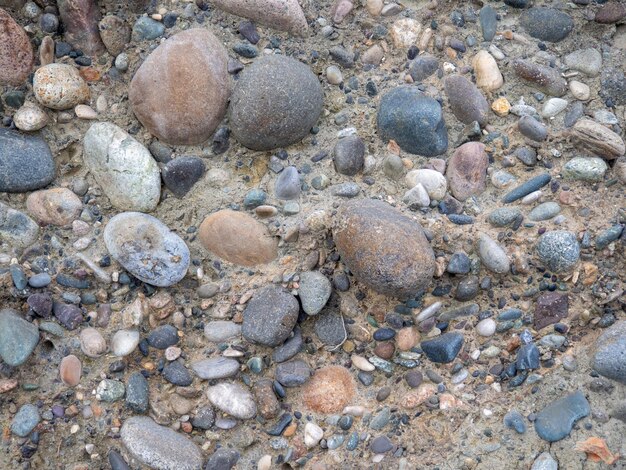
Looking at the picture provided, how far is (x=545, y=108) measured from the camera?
7.96 ft

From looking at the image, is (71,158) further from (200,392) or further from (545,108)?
(545,108)

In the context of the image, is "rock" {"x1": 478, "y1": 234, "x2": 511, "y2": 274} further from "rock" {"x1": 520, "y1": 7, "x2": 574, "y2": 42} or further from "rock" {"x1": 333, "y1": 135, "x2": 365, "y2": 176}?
"rock" {"x1": 520, "y1": 7, "x2": 574, "y2": 42}

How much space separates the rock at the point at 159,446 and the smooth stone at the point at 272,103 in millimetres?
1026

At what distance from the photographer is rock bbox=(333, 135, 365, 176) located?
2.36m

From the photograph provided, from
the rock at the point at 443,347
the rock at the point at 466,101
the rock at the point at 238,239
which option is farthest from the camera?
A: the rock at the point at 466,101

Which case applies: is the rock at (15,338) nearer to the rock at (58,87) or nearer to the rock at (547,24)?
the rock at (58,87)

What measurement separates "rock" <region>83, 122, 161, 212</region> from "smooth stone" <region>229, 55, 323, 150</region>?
34 cm

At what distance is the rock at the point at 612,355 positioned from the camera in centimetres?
207

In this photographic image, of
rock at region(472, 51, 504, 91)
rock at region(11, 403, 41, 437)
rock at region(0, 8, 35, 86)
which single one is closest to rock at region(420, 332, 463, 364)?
rock at region(472, 51, 504, 91)

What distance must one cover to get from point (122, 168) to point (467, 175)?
1.21 m

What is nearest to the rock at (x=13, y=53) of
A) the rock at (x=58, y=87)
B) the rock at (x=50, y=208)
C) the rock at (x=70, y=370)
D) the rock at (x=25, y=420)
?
the rock at (x=58, y=87)

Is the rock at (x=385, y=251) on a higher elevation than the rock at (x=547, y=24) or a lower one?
lower

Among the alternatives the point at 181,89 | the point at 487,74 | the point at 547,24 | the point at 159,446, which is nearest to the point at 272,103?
the point at 181,89

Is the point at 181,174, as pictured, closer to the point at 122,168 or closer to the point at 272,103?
the point at 122,168
